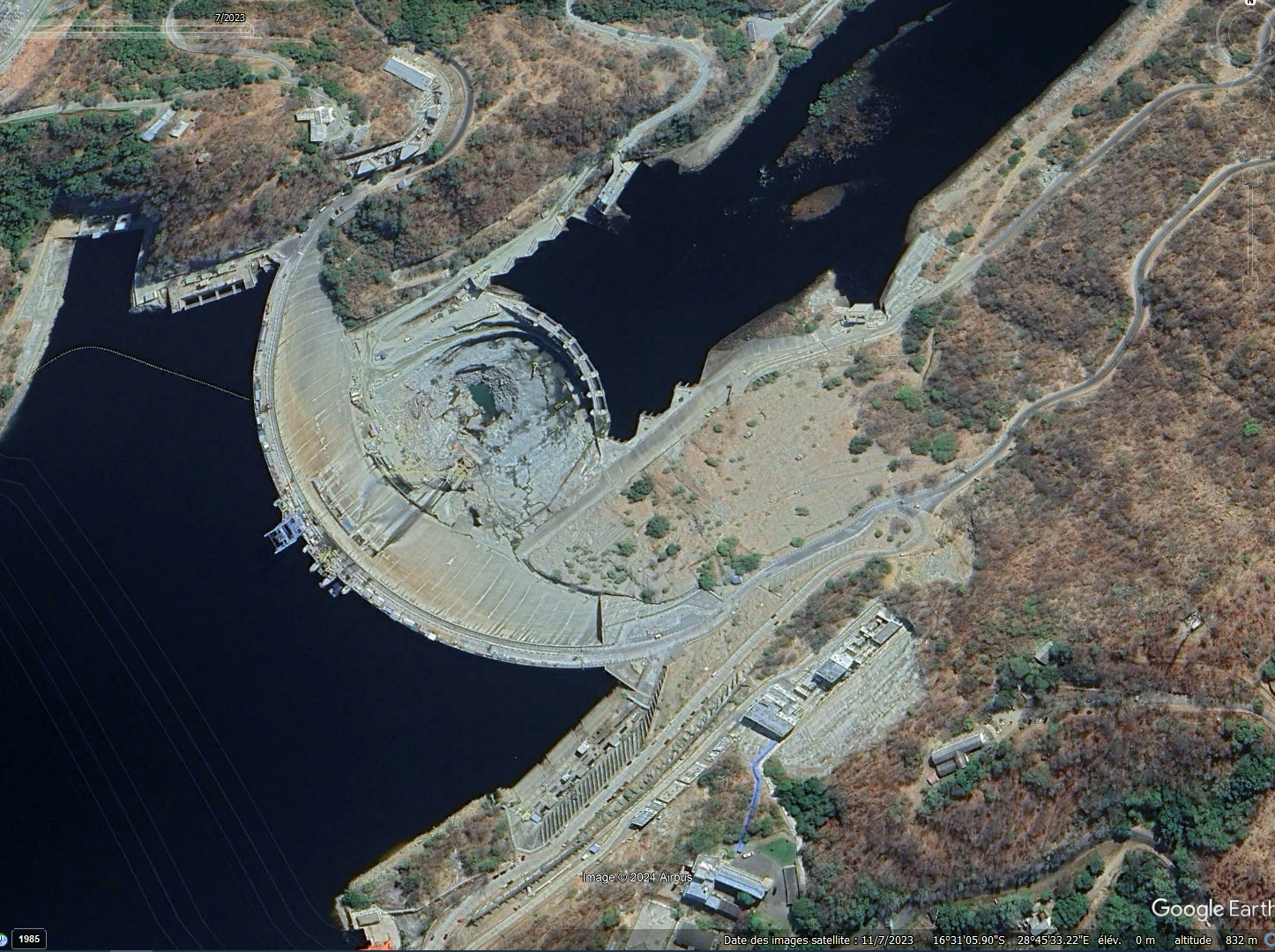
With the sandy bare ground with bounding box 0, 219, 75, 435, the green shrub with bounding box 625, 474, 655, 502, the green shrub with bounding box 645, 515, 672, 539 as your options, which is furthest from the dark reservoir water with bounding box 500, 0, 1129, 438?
the sandy bare ground with bounding box 0, 219, 75, 435

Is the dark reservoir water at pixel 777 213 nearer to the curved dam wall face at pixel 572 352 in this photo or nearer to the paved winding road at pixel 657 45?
the curved dam wall face at pixel 572 352

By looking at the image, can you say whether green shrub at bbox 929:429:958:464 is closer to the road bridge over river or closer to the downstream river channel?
the road bridge over river

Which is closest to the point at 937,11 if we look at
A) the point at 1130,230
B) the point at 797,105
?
the point at 797,105

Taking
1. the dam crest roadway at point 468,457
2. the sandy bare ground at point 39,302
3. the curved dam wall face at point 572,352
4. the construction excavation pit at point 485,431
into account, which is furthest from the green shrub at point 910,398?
the sandy bare ground at point 39,302

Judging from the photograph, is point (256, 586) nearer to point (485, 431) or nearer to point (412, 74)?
point (485, 431)

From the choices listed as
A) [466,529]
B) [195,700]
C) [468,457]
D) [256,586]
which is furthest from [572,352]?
[195,700]
